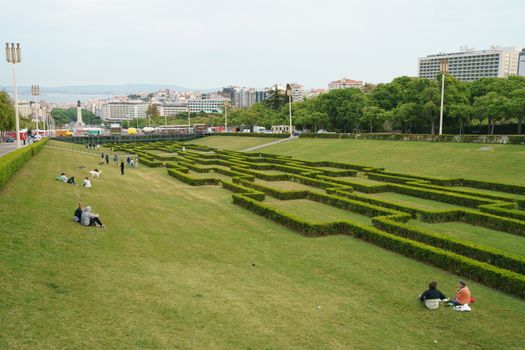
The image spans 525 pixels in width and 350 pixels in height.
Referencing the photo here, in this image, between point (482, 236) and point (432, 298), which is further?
point (482, 236)

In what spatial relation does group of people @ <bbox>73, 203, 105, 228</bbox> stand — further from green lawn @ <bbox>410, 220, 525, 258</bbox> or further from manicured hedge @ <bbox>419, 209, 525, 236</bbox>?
manicured hedge @ <bbox>419, 209, 525, 236</bbox>

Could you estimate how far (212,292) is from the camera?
11.3 meters

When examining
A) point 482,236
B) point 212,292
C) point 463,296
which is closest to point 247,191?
point 482,236

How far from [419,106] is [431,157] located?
25.9 m

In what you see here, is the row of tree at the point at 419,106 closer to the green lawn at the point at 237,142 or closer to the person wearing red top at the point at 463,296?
the green lawn at the point at 237,142

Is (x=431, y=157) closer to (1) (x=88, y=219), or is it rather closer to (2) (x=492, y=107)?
(2) (x=492, y=107)

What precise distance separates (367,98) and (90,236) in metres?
71.0

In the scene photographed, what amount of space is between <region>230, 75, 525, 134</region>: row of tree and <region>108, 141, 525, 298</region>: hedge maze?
91.0 feet

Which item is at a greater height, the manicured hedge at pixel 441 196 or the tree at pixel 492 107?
the tree at pixel 492 107

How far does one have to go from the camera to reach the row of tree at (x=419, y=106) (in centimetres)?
5580

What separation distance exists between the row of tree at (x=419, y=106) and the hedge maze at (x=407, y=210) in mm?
27743

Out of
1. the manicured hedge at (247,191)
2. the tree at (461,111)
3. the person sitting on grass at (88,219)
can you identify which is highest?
the tree at (461,111)

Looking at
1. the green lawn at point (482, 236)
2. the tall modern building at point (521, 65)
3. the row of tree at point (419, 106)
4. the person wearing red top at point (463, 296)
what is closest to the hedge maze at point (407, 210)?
the green lawn at point (482, 236)

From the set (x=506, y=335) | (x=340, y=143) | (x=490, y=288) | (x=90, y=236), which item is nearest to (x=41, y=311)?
(x=90, y=236)
